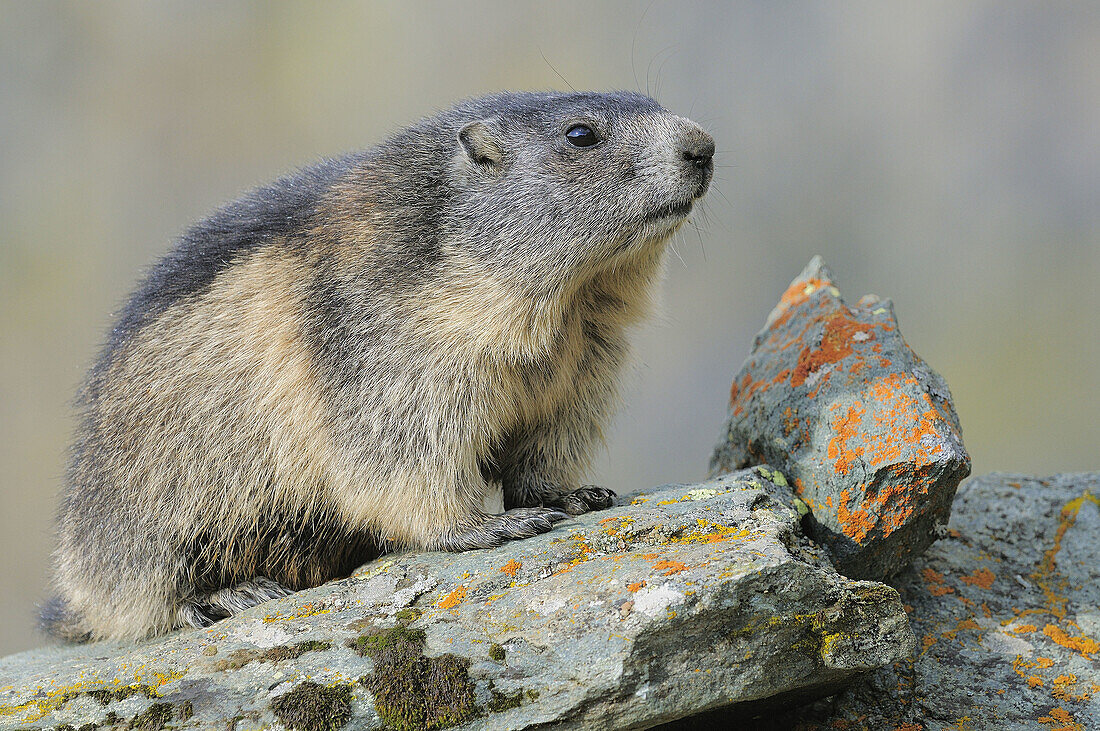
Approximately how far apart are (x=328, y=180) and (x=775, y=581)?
3364mm

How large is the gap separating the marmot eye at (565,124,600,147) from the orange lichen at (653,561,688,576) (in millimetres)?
2237

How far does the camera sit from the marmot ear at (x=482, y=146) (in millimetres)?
5195

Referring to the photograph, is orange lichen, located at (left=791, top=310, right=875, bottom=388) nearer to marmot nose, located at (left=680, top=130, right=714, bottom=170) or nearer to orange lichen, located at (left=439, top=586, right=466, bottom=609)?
marmot nose, located at (left=680, top=130, right=714, bottom=170)

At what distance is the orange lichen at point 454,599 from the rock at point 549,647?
0.01 meters

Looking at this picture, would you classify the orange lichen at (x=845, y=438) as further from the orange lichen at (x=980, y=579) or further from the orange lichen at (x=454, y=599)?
the orange lichen at (x=454, y=599)

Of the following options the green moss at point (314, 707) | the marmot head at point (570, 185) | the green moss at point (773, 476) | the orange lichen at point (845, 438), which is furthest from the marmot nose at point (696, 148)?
the green moss at point (314, 707)

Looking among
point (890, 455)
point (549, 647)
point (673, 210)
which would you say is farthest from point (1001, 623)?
point (673, 210)

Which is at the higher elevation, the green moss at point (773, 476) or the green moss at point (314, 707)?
the green moss at point (773, 476)

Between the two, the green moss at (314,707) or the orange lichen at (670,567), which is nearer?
the green moss at (314,707)

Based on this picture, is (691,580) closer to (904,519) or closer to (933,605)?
(904,519)

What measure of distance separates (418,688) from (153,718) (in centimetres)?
111

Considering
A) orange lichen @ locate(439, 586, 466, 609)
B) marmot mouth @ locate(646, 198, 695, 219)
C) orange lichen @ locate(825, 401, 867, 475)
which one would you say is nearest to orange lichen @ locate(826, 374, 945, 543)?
orange lichen @ locate(825, 401, 867, 475)

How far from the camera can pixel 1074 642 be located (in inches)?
194

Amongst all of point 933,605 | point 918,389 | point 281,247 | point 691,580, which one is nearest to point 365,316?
point 281,247
